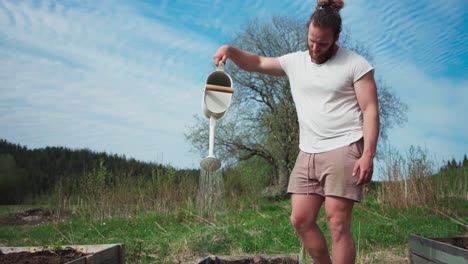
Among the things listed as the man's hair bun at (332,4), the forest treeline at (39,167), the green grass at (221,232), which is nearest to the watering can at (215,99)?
the man's hair bun at (332,4)

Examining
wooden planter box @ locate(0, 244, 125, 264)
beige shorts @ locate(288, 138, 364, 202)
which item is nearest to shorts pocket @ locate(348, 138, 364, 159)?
beige shorts @ locate(288, 138, 364, 202)

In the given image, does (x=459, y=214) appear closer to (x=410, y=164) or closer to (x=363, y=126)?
(x=410, y=164)

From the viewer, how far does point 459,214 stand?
6734mm

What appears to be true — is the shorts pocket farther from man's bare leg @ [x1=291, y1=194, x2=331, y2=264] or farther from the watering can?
the watering can

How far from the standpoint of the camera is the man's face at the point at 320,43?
241 cm

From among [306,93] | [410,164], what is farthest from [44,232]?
[306,93]

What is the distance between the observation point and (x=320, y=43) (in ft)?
8.06

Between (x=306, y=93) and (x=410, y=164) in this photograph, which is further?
(x=410, y=164)

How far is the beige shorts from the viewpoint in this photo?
2.41m

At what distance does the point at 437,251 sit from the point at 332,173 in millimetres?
1097

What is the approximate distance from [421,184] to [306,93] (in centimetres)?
532

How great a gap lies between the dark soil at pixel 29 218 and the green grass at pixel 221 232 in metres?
0.89

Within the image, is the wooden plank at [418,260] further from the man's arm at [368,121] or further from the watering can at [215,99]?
the watering can at [215,99]

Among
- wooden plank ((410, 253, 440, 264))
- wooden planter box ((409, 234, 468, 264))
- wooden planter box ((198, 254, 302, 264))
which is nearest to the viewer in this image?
wooden planter box ((409, 234, 468, 264))
